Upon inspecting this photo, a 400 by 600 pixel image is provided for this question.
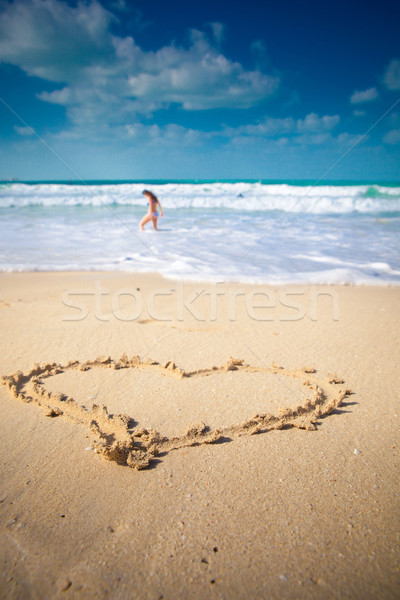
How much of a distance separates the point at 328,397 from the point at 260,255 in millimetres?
4357

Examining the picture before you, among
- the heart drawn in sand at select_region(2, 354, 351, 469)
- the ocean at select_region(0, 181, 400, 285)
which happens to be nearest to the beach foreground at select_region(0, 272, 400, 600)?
the heart drawn in sand at select_region(2, 354, 351, 469)

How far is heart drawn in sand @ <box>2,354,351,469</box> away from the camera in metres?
1.58

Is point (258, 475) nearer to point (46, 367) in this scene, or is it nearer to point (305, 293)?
point (46, 367)

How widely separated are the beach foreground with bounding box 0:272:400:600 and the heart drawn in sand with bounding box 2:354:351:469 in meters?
0.01

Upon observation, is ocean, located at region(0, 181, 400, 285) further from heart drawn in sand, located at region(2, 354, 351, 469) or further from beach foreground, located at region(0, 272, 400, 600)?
heart drawn in sand, located at region(2, 354, 351, 469)

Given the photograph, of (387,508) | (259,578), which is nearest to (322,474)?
(387,508)

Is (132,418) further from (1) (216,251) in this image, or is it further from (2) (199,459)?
(1) (216,251)

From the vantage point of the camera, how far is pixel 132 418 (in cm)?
179

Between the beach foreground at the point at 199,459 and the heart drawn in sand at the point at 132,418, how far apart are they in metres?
0.01

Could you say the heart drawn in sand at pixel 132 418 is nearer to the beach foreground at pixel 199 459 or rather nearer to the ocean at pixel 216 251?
the beach foreground at pixel 199 459

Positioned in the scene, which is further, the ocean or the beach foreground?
the ocean

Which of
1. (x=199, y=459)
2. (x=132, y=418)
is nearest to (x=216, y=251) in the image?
(x=132, y=418)

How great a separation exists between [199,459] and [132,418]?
1.48ft

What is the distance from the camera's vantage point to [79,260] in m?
5.72
